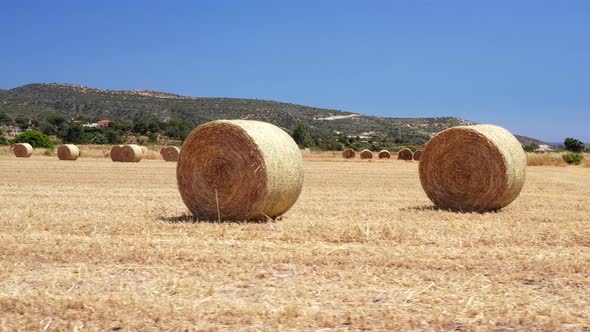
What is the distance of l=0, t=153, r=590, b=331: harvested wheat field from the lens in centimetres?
517

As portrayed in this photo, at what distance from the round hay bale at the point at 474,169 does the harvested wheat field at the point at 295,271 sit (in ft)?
3.24

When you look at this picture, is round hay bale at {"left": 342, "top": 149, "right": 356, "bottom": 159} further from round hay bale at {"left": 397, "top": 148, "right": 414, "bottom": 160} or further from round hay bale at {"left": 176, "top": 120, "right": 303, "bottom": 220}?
round hay bale at {"left": 176, "top": 120, "right": 303, "bottom": 220}

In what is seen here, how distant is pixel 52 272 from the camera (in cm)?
655

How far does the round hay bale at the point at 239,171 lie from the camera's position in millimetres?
10416

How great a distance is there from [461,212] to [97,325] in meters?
8.51

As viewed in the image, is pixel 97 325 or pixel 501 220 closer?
pixel 97 325

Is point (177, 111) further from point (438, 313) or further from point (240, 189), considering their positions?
point (438, 313)

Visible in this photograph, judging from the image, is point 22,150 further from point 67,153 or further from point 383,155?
point 383,155

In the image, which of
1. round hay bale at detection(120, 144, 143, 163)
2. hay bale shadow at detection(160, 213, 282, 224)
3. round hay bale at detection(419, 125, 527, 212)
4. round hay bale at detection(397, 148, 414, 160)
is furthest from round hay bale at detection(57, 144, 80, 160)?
hay bale shadow at detection(160, 213, 282, 224)

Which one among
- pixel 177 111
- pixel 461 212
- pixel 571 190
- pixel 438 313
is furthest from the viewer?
pixel 177 111

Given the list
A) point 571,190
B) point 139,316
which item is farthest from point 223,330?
point 571,190

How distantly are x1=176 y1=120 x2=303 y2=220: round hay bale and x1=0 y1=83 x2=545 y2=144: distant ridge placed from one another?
2493 inches

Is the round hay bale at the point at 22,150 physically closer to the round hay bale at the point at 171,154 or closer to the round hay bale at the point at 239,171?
the round hay bale at the point at 171,154

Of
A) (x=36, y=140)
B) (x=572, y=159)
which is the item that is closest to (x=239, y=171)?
(x=572, y=159)
